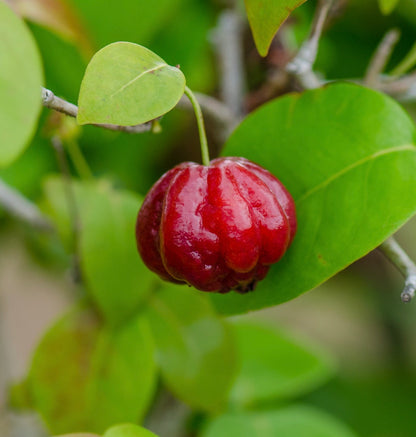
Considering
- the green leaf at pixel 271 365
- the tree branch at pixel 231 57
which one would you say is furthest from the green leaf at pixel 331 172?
the green leaf at pixel 271 365

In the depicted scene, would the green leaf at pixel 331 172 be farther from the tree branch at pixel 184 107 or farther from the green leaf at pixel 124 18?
the green leaf at pixel 124 18

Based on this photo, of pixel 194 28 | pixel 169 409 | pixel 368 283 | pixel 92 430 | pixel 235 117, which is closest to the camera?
pixel 92 430

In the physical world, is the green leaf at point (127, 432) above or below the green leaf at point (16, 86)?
below

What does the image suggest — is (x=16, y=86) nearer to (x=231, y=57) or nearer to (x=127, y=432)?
(x=127, y=432)

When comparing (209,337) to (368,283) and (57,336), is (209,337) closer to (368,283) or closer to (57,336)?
(57,336)

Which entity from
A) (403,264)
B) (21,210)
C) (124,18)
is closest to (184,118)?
(124,18)

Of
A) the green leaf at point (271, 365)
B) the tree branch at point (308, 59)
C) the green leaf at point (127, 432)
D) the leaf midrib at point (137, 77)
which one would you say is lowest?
the green leaf at point (271, 365)

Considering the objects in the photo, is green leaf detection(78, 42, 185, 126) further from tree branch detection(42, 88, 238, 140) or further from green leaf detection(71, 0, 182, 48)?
green leaf detection(71, 0, 182, 48)

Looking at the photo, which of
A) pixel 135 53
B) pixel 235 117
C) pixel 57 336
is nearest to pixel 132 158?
pixel 235 117
